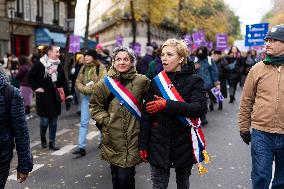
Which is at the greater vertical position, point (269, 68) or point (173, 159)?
point (269, 68)

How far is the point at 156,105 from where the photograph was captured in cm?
368

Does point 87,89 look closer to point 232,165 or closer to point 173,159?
point 232,165

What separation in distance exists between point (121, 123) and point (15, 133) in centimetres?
123

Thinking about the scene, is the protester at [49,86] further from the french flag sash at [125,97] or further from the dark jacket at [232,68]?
the dark jacket at [232,68]

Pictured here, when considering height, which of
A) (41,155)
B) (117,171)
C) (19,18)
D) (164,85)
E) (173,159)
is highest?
(19,18)

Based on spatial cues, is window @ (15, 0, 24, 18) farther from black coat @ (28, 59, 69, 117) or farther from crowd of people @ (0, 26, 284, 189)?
crowd of people @ (0, 26, 284, 189)

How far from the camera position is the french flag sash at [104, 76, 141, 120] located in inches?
164

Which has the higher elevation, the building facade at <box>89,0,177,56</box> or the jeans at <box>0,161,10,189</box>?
the building facade at <box>89,0,177,56</box>

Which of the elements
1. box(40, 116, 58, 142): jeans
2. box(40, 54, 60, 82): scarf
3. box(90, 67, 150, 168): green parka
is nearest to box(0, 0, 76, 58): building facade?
box(40, 116, 58, 142): jeans

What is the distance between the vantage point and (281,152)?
13.2 ft

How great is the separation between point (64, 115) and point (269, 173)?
8.92 m

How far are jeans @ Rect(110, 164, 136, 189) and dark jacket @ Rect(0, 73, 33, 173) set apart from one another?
1.16m

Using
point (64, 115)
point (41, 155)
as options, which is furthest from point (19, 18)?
point (41, 155)

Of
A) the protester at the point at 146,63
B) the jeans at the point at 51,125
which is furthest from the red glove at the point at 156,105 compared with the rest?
the protester at the point at 146,63
